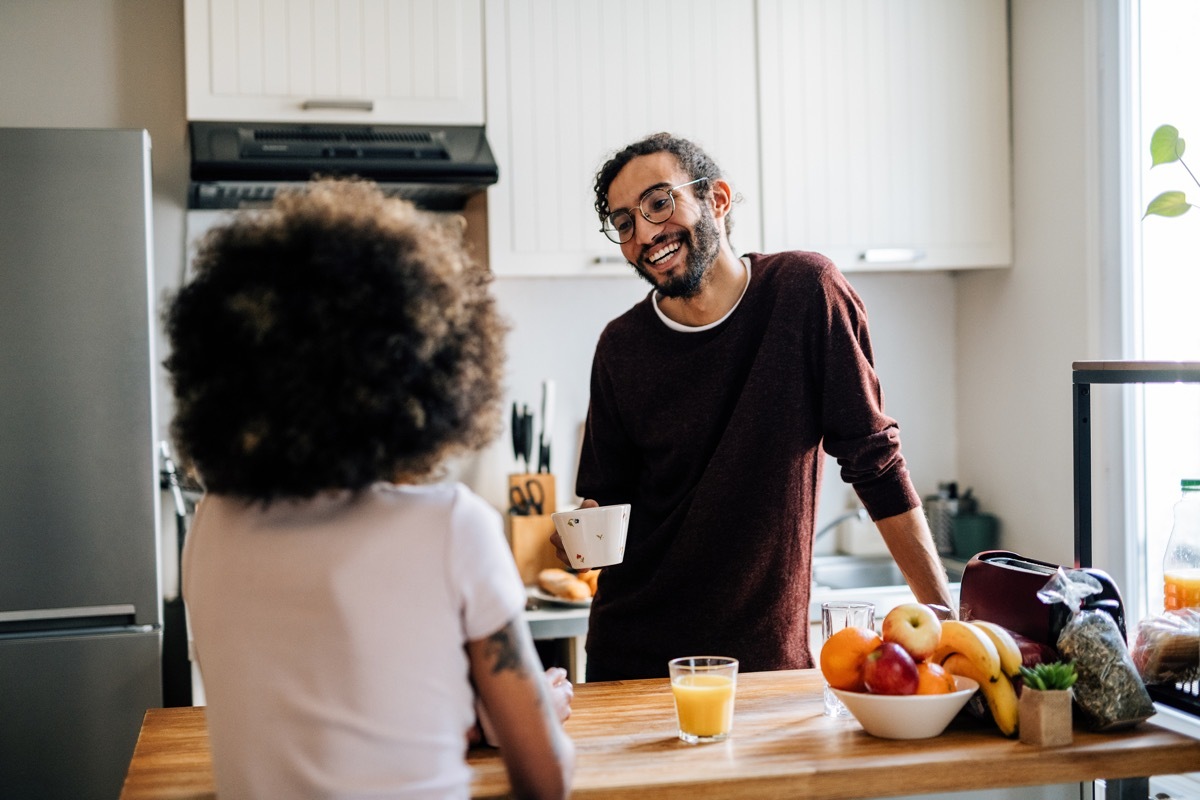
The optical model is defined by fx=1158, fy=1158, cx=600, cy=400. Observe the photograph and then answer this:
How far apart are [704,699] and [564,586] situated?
1.44 m

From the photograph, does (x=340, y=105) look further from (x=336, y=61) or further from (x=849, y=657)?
(x=849, y=657)

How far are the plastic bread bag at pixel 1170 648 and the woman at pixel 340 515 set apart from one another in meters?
0.82

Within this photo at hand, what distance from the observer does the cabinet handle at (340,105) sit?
2672 mm

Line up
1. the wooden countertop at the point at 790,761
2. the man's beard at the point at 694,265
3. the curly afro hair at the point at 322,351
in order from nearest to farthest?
the curly afro hair at the point at 322,351, the wooden countertop at the point at 790,761, the man's beard at the point at 694,265

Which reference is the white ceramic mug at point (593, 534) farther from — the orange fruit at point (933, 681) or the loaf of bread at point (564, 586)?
the loaf of bread at point (564, 586)

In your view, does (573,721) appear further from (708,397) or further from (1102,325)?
(1102,325)

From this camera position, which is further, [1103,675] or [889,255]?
[889,255]

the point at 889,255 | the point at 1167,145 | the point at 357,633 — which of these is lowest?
the point at 357,633

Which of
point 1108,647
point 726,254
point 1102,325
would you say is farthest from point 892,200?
point 1108,647

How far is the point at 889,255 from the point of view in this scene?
9.82ft

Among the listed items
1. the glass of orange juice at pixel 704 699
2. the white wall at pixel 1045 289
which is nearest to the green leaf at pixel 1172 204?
the white wall at pixel 1045 289

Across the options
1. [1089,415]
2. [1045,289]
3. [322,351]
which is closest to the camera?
[322,351]

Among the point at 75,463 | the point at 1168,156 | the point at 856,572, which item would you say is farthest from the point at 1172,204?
the point at 75,463

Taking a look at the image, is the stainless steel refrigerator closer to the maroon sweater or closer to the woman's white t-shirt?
the maroon sweater
